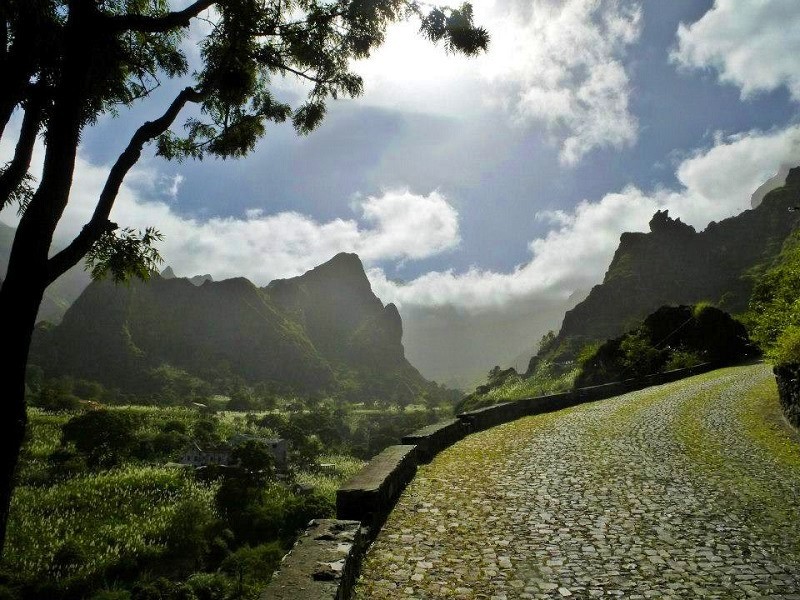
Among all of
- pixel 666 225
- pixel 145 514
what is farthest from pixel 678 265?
pixel 145 514

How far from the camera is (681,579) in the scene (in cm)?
480

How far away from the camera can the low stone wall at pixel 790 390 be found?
40.0 feet

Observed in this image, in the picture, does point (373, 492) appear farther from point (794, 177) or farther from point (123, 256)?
point (794, 177)

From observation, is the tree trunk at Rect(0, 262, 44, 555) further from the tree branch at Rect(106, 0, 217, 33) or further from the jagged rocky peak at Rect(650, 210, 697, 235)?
the jagged rocky peak at Rect(650, 210, 697, 235)

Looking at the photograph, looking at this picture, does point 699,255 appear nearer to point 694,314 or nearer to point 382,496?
point 694,314

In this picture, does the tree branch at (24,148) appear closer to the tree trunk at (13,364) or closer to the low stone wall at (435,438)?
the tree trunk at (13,364)

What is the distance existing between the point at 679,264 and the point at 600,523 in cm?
19655

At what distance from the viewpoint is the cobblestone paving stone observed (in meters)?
4.83

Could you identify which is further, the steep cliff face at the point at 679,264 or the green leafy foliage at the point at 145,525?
the steep cliff face at the point at 679,264

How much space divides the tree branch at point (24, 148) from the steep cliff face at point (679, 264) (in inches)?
6064

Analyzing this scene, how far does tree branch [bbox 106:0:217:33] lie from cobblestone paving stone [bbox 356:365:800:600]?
24.5 feet

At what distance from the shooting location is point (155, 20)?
6.44 meters

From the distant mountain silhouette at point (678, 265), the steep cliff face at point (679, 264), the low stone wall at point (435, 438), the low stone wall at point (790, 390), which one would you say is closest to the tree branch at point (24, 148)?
the low stone wall at point (435, 438)

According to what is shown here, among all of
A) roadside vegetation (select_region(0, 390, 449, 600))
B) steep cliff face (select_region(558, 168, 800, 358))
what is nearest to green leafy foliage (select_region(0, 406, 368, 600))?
roadside vegetation (select_region(0, 390, 449, 600))
